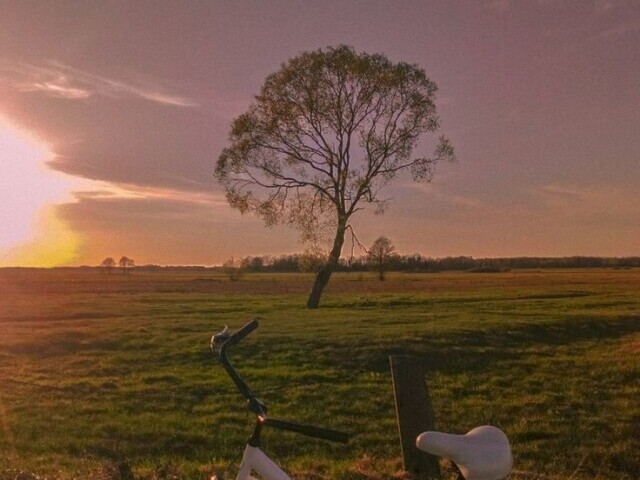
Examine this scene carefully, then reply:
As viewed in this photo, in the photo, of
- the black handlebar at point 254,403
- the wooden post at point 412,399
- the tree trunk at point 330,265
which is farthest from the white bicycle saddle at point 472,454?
the tree trunk at point 330,265

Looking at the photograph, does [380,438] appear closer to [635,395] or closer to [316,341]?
[635,395]

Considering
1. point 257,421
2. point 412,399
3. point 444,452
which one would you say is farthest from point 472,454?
point 412,399

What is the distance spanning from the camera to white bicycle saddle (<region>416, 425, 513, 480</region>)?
3508 mm

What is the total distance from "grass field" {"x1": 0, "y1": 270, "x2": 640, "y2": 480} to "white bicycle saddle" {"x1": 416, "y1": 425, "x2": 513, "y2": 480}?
4425 mm

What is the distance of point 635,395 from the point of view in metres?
15.1

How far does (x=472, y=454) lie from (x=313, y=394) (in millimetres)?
12304

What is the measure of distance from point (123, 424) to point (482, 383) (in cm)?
817

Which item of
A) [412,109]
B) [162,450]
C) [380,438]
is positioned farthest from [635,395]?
[412,109]

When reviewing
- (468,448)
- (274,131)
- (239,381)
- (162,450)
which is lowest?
(162,450)

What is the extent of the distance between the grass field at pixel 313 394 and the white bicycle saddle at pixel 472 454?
443cm

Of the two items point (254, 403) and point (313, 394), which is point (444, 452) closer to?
point (254, 403)

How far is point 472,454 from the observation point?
3.51m

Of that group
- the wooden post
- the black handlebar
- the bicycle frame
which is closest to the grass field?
the wooden post

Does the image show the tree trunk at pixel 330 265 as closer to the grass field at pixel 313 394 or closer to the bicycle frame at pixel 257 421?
the grass field at pixel 313 394
